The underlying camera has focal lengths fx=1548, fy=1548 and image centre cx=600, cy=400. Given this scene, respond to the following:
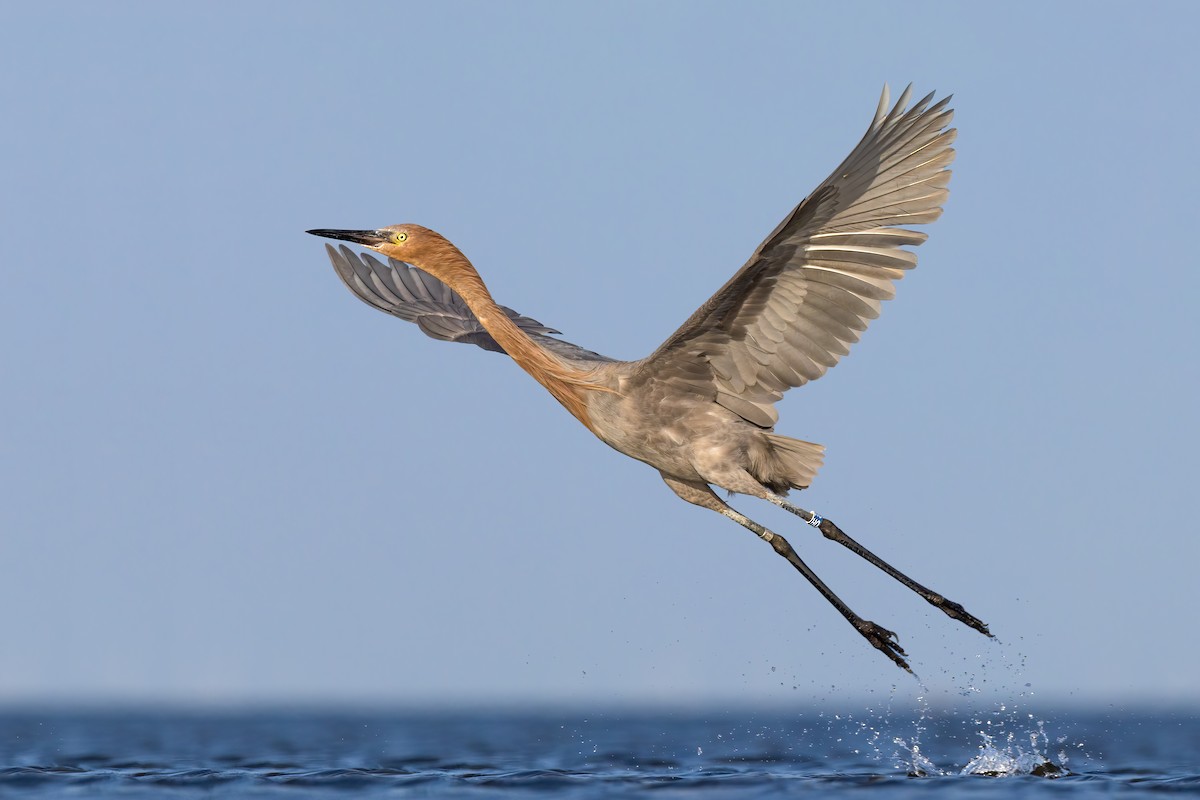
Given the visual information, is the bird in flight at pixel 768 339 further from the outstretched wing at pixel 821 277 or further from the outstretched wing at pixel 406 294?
the outstretched wing at pixel 406 294

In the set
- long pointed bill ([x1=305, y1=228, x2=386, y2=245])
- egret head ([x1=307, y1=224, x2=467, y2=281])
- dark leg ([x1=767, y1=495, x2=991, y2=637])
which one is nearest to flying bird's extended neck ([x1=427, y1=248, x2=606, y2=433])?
egret head ([x1=307, y1=224, x2=467, y2=281])

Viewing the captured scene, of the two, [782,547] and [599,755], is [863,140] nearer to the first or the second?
[782,547]

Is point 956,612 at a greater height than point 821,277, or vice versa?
point 821,277

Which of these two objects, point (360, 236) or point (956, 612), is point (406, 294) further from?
point (956, 612)

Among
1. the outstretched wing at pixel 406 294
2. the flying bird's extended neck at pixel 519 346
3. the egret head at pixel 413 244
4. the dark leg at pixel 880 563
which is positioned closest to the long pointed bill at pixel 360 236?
the egret head at pixel 413 244

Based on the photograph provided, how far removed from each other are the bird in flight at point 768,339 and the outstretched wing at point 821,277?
10 mm

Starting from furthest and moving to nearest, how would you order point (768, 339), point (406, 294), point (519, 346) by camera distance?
point (406, 294), point (519, 346), point (768, 339)

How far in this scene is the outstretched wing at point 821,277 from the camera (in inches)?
441

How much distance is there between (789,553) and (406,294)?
19.0 feet

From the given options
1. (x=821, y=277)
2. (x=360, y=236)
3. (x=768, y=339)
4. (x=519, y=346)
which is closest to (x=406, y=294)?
(x=360, y=236)

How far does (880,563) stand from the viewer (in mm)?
12742

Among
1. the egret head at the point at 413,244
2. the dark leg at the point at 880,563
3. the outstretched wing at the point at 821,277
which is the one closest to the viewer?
the outstretched wing at the point at 821,277

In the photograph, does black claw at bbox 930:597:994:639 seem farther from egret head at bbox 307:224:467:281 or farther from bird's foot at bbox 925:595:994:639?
egret head at bbox 307:224:467:281

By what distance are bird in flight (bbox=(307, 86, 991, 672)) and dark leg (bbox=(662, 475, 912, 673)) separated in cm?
1
